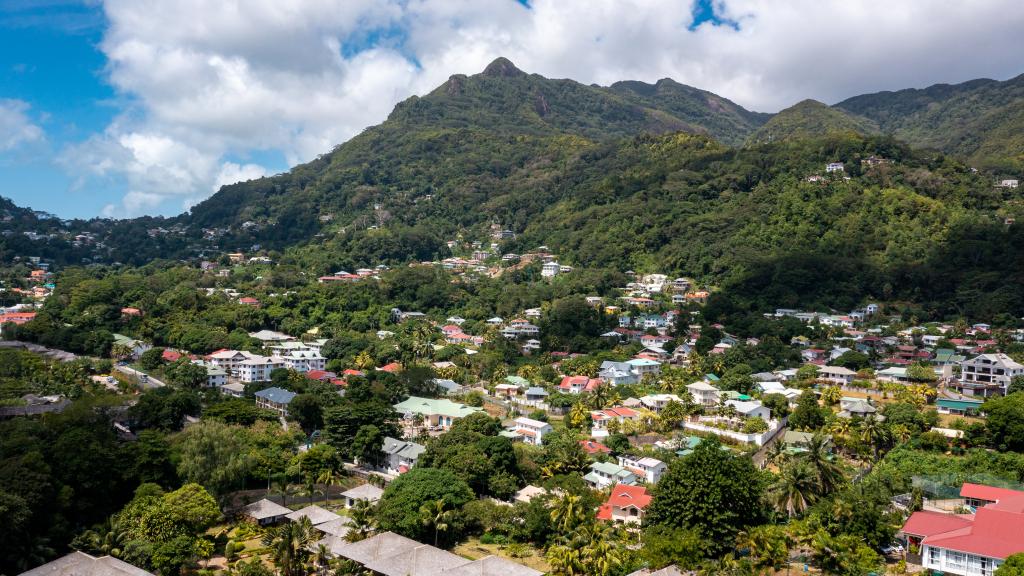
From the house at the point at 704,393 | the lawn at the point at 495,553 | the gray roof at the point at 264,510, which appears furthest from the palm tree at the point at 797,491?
the gray roof at the point at 264,510

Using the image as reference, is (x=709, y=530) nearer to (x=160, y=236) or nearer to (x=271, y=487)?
(x=271, y=487)

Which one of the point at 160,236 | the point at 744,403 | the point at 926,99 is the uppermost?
the point at 926,99

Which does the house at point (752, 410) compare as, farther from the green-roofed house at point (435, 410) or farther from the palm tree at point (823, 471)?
the green-roofed house at point (435, 410)

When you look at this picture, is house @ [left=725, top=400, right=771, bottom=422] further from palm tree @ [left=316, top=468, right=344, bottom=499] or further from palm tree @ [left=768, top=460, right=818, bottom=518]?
palm tree @ [left=316, top=468, right=344, bottom=499]

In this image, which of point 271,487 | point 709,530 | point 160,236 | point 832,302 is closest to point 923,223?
point 832,302

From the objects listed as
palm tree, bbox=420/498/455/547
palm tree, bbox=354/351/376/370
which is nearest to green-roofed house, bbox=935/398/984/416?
palm tree, bbox=420/498/455/547

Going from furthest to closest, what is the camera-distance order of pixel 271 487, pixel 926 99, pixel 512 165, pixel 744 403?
1. pixel 926 99
2. pixel 512 165
3. pixel 744 403
4. pixel 271 487

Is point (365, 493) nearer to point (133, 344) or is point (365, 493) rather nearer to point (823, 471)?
point (823, 471)
